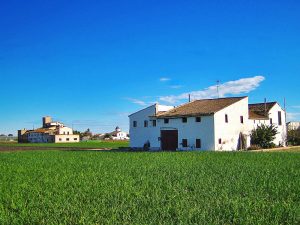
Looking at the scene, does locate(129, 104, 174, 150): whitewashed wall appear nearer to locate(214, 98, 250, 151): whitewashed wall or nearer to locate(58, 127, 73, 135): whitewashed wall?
locate(214, 98, 250, 151): whitewashed wall

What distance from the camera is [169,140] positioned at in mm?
42812

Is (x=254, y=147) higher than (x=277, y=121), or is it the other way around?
(x=277, y=121)

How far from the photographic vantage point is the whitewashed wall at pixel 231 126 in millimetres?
38531

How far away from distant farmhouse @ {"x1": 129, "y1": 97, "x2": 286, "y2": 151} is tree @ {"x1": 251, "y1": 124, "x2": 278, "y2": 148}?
0.81m

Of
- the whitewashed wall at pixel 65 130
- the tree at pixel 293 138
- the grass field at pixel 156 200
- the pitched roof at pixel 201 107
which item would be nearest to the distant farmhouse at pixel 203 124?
the pitched roof at pixel 201 107

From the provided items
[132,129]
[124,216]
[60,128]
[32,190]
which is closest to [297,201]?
[124,216]

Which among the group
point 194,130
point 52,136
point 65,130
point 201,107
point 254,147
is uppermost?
point 201,107

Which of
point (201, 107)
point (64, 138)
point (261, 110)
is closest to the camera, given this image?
point (201, 107)

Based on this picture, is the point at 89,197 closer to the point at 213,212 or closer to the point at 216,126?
the point at 213,212

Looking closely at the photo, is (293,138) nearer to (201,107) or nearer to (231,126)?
(231,126)

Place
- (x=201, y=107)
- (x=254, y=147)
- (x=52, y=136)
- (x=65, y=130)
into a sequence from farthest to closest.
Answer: (x=65, y=130), (x=52, y=136), (x=201, y=107), (x=254, y=147)

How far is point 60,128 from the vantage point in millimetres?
115062

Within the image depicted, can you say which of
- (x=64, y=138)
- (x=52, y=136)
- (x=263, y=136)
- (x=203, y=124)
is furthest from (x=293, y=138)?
(x=52, y=136)

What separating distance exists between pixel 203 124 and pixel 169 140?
5693 mm
